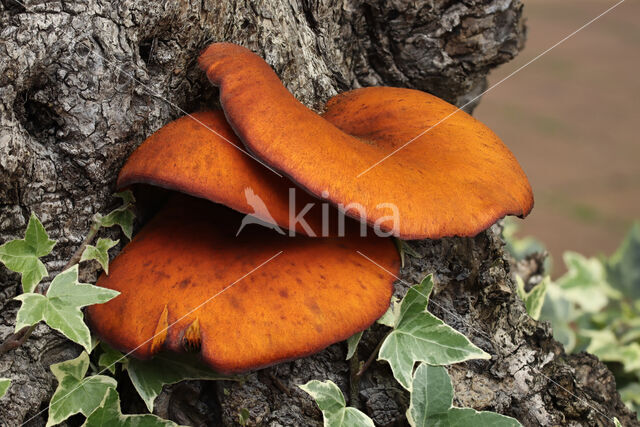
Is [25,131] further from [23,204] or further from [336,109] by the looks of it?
[336,109]

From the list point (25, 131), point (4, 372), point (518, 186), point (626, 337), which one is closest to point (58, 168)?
point (25, 131)

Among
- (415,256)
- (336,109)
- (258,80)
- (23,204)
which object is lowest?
(415,256)

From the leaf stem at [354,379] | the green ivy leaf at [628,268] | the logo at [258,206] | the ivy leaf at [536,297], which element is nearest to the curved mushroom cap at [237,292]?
the logo at [258,206]

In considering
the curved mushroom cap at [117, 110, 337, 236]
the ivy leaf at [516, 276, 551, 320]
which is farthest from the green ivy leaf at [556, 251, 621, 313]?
the curved mushroom cap at [117, 110, 337, 236]

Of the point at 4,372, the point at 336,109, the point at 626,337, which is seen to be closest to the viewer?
the point at 4,372

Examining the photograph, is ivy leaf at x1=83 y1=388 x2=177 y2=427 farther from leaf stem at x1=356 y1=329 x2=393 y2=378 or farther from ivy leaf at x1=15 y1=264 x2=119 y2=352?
leaf stem at x1=356 y1=329 x2=393 y2=378

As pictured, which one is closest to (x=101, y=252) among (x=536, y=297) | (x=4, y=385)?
(x=4, y=385)

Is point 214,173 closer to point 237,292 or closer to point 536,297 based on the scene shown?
point 237,292

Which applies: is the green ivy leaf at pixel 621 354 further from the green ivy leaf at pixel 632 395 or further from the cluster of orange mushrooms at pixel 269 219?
the cluster of orange mushrooms at pixel 269 219
